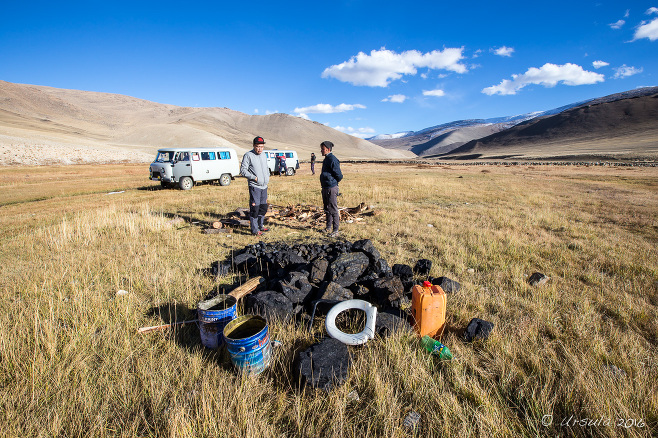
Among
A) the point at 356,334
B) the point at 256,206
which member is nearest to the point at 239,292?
the point at 356,334

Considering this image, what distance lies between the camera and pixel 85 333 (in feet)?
9.64

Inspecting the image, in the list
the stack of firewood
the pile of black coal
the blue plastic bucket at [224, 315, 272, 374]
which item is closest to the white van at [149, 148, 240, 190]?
the stack of firewood

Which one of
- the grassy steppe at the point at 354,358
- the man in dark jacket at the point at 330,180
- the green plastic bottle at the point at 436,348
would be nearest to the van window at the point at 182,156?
the grassy steppe at the point at 354,358

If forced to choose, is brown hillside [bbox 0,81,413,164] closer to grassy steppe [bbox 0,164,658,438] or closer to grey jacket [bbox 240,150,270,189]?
grey jacket [bbox 240,150,270,189]

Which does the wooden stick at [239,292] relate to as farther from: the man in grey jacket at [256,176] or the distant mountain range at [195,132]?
the distant mountain range at [195,132]

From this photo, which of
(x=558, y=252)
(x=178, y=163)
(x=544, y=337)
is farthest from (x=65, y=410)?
(x=178, y=163)

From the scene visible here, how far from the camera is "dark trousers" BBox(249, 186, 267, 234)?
680 cm

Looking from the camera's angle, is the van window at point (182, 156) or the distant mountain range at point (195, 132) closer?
the van window at point (182, 156)

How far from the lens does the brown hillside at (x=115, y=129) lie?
4109 centimetres

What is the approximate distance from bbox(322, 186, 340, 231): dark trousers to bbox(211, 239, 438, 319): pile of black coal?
1575 millimetres

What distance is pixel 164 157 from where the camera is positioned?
1611 centimetres

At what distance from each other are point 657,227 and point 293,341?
9853 mm

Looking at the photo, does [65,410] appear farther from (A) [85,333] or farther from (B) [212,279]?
(B) [212,279]

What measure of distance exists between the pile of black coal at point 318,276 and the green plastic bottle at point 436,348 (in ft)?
2.48
